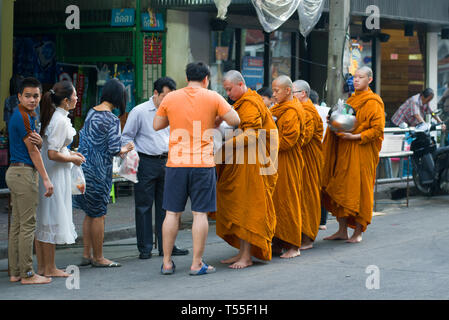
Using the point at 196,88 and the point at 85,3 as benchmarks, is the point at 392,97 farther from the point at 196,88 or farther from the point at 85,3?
the point at 196,88

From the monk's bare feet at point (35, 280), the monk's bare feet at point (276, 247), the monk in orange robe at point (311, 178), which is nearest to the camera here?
the monk's bare feet at point (35, 280)

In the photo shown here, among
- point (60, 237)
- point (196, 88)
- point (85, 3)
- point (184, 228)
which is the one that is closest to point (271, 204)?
point (196, 88)

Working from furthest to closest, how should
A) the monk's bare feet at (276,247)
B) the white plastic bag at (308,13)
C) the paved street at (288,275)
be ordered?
the white plastic bag at (308,13) < the monk's bare feet at (276,247) < the paved street at (288,275)

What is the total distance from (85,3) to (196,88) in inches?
294

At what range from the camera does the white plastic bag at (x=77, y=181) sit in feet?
25.3

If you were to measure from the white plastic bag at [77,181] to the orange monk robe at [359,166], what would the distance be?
3.25 meters

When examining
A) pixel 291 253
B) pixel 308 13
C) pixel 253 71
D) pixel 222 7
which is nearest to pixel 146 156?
pixel 291 253

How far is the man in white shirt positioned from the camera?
8.72 meters

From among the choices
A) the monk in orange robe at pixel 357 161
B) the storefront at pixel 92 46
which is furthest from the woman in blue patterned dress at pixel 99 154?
the storefront at pixel 92 46

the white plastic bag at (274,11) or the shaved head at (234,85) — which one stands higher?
the white plastic bag at (274,11)

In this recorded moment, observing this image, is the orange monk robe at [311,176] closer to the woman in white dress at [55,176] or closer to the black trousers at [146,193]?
the black trousers at [146,193]

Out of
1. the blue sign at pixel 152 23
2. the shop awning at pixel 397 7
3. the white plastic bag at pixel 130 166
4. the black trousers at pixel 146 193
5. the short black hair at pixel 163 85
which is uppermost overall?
the shop awning at pixel 397 7
